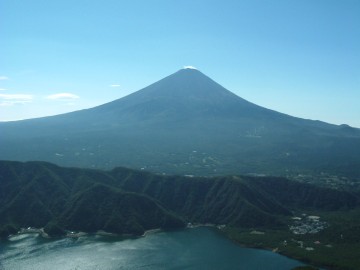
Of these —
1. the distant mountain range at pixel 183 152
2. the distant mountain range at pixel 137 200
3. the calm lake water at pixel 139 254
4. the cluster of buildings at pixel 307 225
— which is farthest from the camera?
the distant mountain range at pixel 183 152

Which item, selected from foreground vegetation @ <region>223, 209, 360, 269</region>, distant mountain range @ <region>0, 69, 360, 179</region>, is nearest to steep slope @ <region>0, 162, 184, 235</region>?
foreground vegetation @ <region>223, 209, 360, 269</region>

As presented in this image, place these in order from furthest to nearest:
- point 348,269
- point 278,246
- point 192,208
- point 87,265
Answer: point 192,208 → point 278,246 → point 87,265 → point 348,269

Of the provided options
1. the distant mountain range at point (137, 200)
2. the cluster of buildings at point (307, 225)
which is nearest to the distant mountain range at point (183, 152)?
the distant mountain range at point (137, 200)

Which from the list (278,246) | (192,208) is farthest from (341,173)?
(278,246)

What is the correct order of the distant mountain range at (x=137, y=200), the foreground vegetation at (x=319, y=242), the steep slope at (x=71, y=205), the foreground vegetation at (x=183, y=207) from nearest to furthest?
the foreground vegetation at (x=319, y=242) < the foreground vegetation at (x=183, y=207) < the steep slope at (x=71, y=205) < the distant mountain range at (x=137, y=200)

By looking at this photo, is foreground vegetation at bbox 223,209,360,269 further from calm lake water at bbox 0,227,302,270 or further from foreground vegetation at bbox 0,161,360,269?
calm lake water at bbox 0,227,302,270

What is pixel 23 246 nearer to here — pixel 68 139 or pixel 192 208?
pixel 192 208

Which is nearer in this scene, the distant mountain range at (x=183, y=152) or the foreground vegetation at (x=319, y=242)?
the foreground vegetation at (x=319, y=242)

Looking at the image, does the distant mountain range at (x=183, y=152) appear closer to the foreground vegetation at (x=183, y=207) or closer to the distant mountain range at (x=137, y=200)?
the distant mountain range at (x=137, y=200)
